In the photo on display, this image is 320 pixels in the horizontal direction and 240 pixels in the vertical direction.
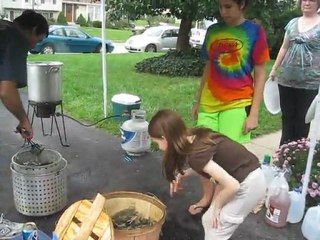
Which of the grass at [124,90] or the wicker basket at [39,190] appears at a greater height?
the wicker basket at [39,190]

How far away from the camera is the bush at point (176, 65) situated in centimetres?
928

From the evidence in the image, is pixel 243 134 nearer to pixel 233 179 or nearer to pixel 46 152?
pixel 233 179

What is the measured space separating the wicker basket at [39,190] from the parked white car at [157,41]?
1450 centimetres

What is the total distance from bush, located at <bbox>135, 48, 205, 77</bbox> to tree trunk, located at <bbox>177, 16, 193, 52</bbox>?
0.66 ft

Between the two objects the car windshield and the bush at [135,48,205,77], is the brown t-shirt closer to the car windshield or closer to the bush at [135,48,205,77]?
the bush at [135,48,205,77]

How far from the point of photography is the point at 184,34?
9.90 m

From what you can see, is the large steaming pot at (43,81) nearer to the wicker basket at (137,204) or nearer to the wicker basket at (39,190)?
the wicker basket at (39,190)

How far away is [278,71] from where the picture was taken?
3.64m

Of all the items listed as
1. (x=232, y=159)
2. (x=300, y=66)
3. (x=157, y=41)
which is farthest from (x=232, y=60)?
(x=157, y=41)

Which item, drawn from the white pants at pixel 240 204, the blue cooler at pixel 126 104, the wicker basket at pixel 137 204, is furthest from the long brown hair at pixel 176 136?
the blue cooler at pixel 126 104

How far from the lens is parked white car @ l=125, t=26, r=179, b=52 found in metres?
17.0

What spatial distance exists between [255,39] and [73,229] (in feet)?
5.16

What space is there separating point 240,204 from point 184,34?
804cm

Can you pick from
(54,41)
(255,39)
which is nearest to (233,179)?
(255,39)
